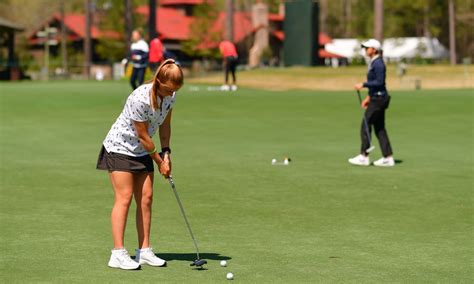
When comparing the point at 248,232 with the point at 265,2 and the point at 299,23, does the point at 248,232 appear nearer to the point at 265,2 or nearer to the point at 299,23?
the point at 299,23

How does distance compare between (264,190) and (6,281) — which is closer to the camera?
(6,281)

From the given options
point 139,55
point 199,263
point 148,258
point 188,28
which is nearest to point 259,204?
point 148,258

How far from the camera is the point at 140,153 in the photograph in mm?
9047

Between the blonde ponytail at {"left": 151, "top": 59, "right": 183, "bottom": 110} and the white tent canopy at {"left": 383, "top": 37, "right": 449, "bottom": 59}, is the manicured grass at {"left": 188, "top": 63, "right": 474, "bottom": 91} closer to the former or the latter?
the blonde ponytail at {"left": 151, "top": 59, "right": 183, "bottom": 110}

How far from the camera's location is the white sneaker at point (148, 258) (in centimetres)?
928

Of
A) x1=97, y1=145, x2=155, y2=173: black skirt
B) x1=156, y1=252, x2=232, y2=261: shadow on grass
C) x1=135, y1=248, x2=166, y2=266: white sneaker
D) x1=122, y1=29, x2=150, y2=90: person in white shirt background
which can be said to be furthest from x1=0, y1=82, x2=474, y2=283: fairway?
x1=122, y1=29, x2=150, y2=90: person in white shirt background

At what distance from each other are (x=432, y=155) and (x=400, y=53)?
93.7 m

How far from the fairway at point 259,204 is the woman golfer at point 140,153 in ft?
0.88

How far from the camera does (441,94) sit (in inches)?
1309

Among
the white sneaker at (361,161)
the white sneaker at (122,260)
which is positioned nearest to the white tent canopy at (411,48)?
the white sneaker at (361,161)

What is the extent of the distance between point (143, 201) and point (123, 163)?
42 centimetres

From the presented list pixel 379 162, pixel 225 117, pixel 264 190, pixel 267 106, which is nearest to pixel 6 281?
pixel 264 190

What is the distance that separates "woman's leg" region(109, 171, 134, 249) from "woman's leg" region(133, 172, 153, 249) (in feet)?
0.40

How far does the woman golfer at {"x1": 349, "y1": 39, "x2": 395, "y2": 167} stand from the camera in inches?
672
